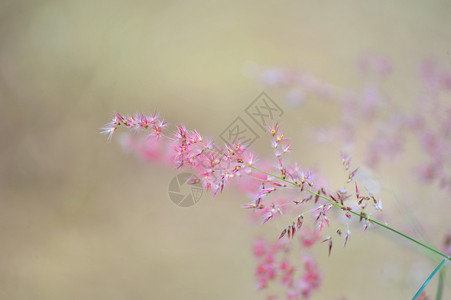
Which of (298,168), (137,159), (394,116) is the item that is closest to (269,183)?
(298,168)

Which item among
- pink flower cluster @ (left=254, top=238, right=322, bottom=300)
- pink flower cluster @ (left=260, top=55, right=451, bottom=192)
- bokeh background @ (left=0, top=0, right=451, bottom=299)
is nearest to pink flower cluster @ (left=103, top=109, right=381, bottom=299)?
pink flower cluster @ (left=254, top=238, right=322, bottom=300)

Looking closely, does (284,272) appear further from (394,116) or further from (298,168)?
(394,116)

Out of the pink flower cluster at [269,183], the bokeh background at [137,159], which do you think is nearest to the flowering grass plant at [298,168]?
the pink flower cluster at [269,183]

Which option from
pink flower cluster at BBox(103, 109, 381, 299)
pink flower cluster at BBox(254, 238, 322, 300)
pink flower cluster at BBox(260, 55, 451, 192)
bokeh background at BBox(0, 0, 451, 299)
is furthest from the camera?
bokeh background at BBox(0, 0, 451, 299)

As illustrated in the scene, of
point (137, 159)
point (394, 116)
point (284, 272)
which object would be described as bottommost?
point (284, 272)

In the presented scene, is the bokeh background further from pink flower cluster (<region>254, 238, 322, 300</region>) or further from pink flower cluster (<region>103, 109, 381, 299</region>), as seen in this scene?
pink flower cluster (<region>254, 238, 322, 300</region>)

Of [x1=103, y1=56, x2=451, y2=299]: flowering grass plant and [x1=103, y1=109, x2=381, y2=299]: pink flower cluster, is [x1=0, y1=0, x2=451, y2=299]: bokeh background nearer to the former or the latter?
[x1=103, y1=56, x2=451, y2=299]: flowering grass plant

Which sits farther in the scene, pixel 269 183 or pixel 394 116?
pixel 394 116

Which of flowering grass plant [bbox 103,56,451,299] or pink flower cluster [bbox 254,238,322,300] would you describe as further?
pink flower cluster [bbox 254,238,322,300]

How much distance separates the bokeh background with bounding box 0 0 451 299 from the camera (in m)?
0.69

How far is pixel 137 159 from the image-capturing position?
762 millimetres

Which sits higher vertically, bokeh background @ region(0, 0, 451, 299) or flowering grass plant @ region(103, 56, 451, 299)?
bokeh background @ region(0, 0, 451, 299)

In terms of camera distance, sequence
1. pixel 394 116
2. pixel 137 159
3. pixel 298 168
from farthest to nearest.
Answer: pixel 137 159, pixel 394 116, pixel 298 168

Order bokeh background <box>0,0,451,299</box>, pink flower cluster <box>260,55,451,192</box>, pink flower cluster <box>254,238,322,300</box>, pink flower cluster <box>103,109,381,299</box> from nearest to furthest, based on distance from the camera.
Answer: pink flower cluster <box>103,109,381,299</box> < pink flower cluster <box>254,238,322,300</box> < pink flower cluster <box>260,55,451,192</box> < bokeh background <box>0,0,451,299</box>
